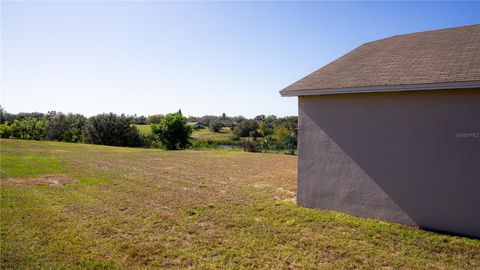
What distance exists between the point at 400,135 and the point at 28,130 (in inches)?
1718

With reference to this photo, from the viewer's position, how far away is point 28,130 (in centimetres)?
3666

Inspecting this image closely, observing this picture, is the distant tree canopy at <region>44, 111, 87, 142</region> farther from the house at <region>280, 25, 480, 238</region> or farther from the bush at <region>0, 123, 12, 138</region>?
the house at <region>280, 25, 480, 238</region>

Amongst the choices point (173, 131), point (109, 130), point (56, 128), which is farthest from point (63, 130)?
point (173, 131)

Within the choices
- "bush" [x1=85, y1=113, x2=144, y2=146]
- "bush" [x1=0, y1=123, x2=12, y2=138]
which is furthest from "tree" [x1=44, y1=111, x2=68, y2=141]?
"bush" [x1=85, y1=113, x2=144, y2=146]

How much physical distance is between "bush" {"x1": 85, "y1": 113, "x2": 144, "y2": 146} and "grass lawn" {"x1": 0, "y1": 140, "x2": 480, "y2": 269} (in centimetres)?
3013

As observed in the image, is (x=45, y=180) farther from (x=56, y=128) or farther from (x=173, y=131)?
(x=56, y=128)

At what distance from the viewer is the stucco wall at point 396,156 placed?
5.01 meters

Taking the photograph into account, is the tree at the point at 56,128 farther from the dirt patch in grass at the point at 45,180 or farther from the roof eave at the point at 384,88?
the roof eave at the point at 384,88

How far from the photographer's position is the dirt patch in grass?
9.23 m

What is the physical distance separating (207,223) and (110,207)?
2.65m

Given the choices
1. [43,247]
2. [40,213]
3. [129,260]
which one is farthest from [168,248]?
[40,213]

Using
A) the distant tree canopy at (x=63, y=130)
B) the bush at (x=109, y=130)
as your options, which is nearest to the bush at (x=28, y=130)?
the distant tree canopy at (x=63, y=130)

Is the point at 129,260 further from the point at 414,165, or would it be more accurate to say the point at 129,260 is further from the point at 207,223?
the point at 414,165

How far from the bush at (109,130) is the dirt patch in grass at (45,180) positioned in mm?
28384
